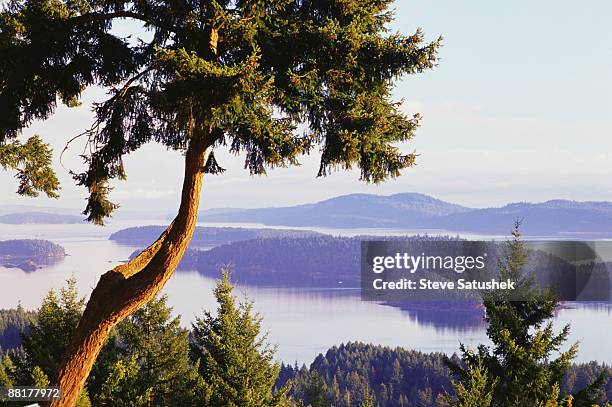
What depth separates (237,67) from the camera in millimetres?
7312

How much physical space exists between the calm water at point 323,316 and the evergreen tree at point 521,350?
86.7 m

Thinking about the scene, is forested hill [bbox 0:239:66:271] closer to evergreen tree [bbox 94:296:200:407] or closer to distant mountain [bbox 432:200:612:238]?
distant mountain [bbox 432:200:612:238]

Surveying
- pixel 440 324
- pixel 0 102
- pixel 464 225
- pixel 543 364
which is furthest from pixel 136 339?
pixel 464 225

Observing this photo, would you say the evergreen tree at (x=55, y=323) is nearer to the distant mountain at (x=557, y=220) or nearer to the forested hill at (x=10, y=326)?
the forested hill at (x=10, y=326)

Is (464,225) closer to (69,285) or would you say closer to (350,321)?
(350,321)

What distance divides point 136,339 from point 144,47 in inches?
539

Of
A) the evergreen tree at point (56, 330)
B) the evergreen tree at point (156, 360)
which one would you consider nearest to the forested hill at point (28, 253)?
the evergreen tree at point (156, 360)

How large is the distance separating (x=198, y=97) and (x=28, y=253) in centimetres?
Answer: 16349

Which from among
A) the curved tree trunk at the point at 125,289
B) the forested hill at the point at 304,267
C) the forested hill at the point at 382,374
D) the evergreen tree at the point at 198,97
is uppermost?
the evergreen tree at the point at 198,97

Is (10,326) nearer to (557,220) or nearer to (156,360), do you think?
(156,360)

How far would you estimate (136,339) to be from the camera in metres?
21.3

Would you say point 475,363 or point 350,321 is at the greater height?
point 475,363

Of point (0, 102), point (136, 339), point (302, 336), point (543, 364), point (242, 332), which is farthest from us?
point (302, 336)

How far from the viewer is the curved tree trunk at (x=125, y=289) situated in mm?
8117
